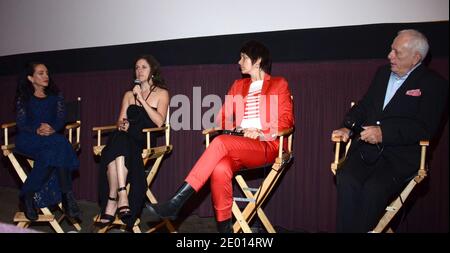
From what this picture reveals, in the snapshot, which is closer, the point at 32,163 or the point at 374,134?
the point at 374,134

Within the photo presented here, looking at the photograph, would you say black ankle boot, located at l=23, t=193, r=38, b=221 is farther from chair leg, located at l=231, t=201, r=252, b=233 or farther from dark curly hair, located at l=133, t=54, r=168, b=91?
chair leg, located at l=231, t=201, r=252, b=233

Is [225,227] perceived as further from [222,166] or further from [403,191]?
[403,191]

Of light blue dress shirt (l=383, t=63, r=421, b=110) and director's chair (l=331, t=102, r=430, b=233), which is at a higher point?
light blue dress shirt (l=383, t=63, r=421, b=110)

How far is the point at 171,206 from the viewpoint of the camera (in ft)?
7.34

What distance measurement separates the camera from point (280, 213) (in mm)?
2969

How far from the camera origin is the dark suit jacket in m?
2.08

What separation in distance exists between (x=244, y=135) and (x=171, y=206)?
61 cm

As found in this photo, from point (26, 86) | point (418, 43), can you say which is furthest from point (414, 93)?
point (26, 86)

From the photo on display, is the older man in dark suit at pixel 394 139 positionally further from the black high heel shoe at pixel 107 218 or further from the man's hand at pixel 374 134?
the black high heel shoe at pixel 107 218

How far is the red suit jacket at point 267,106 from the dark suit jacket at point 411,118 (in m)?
0.56

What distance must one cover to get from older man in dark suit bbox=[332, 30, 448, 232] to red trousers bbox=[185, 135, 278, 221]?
0.55m

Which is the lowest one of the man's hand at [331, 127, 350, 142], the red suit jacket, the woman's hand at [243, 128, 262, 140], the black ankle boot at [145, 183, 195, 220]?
the black ankle boot at [145, 183, 195, 220]

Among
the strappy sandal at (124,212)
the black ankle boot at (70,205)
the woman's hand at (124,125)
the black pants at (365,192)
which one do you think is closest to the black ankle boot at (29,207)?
the black ankle boot at (70,205)

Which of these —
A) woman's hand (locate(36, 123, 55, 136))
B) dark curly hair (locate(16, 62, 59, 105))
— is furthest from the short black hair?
dark curly hair (locate(16, 62, 59, 105))
